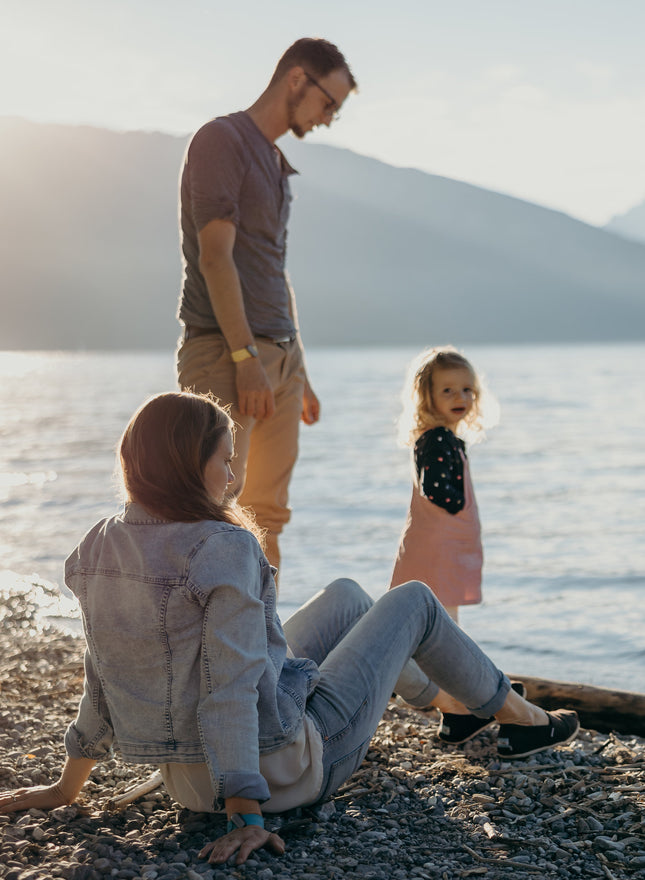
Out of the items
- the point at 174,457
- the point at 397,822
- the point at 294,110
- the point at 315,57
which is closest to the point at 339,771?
the point at 397,822

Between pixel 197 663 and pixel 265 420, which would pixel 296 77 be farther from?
pixel 197 663

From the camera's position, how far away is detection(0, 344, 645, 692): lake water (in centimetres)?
571

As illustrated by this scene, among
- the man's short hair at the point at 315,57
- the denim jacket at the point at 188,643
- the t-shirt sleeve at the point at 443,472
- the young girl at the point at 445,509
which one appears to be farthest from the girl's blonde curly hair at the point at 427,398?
the denim jacket at the point at 188,643

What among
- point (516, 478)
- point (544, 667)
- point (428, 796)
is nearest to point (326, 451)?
point (516, 478)

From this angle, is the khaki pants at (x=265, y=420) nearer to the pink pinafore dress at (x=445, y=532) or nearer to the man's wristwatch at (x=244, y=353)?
the man's wristwatch at (x=244, y=353)

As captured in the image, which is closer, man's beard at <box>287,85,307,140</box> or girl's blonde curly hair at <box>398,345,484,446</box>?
man's beard at <box>287,85,307,140</box>

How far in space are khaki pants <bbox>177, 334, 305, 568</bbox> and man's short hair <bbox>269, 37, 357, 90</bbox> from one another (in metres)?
1.04

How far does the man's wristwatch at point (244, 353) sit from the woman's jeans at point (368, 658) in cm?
102

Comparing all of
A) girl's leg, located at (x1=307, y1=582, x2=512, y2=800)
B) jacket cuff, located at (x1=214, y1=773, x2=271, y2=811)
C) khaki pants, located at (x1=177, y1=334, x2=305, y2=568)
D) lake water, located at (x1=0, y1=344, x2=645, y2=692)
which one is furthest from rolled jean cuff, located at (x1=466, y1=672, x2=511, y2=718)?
lake water, located at (x1=0, y1=344, x2=645, y2=692)

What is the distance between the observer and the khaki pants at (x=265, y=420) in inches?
149

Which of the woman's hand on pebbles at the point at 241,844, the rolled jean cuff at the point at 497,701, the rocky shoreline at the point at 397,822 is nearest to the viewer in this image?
the woman's hand on pebbles at the point at 241,844

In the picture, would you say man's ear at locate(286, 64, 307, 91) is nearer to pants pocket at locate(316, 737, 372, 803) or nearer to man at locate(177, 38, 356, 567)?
man at locate(177, 38, 356, 567)

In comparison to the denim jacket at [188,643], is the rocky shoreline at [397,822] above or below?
below

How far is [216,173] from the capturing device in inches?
144
